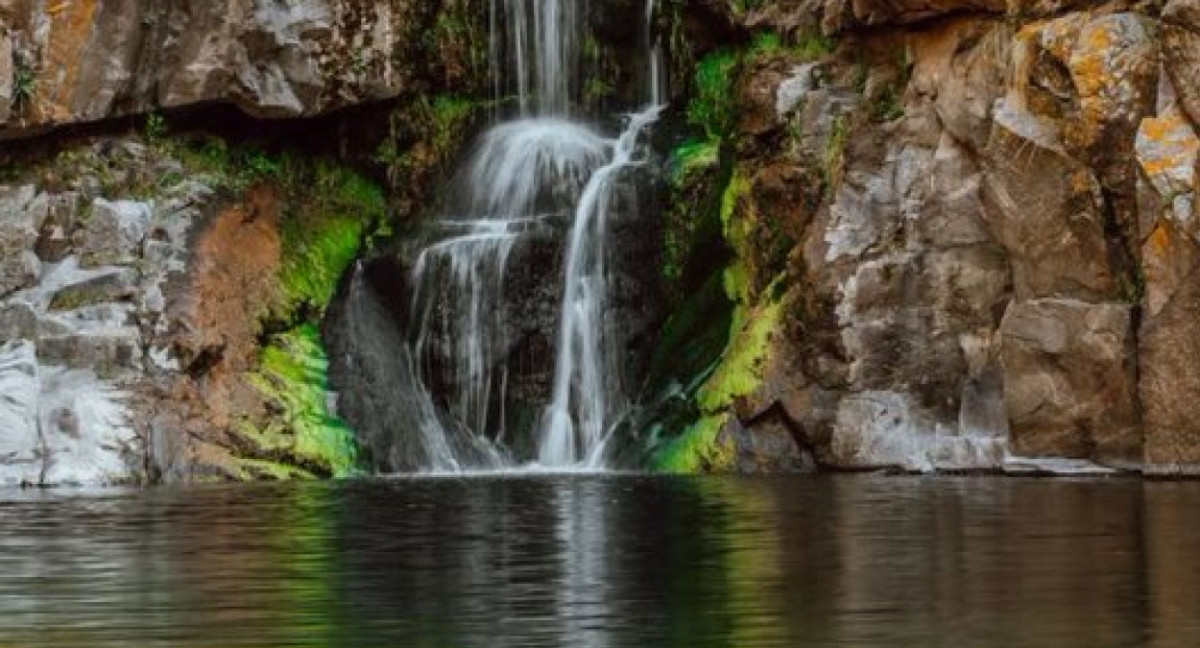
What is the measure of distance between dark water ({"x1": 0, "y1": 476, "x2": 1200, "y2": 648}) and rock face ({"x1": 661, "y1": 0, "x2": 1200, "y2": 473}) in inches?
146

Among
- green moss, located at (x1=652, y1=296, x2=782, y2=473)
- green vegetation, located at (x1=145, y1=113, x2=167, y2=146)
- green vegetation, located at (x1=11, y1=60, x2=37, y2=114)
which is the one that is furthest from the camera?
green vegetation, located at (x1=145, y1=113, x2=167, y2=146)

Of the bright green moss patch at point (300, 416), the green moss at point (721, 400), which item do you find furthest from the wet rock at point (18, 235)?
the green moss at point (721, 400)

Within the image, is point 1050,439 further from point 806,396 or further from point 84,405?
point 84,405

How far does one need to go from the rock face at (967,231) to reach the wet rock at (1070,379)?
0.03 meters

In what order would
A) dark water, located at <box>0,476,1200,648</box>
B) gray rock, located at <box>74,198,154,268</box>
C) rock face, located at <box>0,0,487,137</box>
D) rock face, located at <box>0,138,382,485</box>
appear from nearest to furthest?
dark water, located at <box>0,476,1200,648</box> → rock face, located at <box>0,138,382,485</box> → gray rock, located at <box>74,198,154,268</box> → rock face, located at <box>0,0,487,137</box>

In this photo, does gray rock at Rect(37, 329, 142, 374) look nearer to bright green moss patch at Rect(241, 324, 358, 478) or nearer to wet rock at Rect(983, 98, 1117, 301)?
bright green moss patch at Rect(241, 324, 358, 478)

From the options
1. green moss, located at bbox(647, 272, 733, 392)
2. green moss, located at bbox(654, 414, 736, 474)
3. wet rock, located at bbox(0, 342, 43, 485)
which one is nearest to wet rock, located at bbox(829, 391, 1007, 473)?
green moss, located at bbox(654, 414, 736, 474)

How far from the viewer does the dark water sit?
858cm

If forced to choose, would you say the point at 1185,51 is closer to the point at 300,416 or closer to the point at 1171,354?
the point at 1171,354

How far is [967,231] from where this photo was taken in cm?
2605

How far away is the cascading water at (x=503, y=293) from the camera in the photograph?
2906 centimetres

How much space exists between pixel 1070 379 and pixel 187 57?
50.4ft

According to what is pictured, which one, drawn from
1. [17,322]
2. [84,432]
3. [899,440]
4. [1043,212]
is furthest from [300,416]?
[1043,212]

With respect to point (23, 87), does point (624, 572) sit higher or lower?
lower
